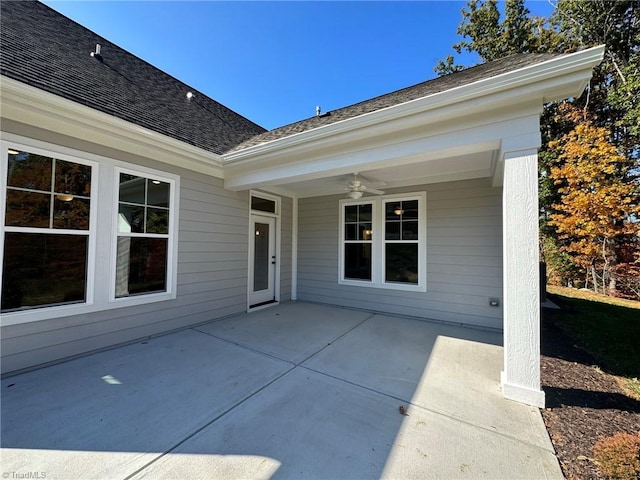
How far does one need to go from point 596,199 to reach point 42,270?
12.6 m

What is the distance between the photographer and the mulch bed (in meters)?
1.85

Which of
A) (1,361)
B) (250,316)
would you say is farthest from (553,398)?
(1,361)

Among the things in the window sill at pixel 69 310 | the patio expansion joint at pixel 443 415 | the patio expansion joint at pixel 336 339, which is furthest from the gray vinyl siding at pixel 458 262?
the window sill at pixel 69 310

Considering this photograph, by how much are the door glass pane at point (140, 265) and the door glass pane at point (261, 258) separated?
202 centimetres

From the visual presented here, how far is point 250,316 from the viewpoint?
17.2 feet

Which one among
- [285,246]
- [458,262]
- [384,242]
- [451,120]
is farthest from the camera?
[285,246]

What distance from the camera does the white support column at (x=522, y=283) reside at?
243 cm

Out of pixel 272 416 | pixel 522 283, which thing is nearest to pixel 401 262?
pixel 522 283

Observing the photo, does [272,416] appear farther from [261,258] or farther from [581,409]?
[261,258]

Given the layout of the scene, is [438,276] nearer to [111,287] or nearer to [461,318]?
[461,318]

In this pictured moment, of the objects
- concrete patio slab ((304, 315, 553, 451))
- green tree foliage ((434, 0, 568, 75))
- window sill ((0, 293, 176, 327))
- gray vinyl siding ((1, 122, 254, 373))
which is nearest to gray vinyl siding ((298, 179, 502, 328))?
concrete patio slab ((304, 315, 553, 451))

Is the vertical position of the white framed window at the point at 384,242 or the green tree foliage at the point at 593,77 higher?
the green tree foliage at the point at 593,77

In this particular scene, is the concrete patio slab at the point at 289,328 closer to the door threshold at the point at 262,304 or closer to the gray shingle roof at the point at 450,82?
the door threshold at the point at 262,304

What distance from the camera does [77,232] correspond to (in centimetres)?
327
